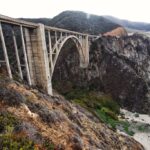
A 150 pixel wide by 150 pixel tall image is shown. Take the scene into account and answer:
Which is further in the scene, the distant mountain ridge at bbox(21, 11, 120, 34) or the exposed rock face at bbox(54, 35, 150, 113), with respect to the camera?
the distant mountain ridge at bbox(21, 11, 120, 34)

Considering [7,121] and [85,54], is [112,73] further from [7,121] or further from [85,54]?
[7,121]

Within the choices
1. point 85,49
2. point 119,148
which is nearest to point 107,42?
point 85,49

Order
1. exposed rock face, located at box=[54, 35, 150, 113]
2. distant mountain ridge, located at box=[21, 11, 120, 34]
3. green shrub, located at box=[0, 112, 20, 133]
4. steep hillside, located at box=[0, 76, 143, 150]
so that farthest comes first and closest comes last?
distant mountain ridge, located at box=[21, 11, 120, 34] < exposed rock face, located at box=[54, 35, 150, 113] < green shrub, located at box=[0, 112, 20, 133] < steep hillside, located at box=[0, 76, 143, 150]

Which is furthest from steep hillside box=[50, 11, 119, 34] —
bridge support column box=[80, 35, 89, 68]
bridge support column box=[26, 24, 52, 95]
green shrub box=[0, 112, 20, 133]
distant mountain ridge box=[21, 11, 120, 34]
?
green shrub box=[0, 112, 20, 133]

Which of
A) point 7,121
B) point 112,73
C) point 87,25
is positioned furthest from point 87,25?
point 7,121

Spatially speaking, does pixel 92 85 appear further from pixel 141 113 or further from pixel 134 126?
pixel 134 126

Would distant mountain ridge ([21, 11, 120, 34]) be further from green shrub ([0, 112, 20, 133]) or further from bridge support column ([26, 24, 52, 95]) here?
green shrub ([0, 112, 20, 133])
